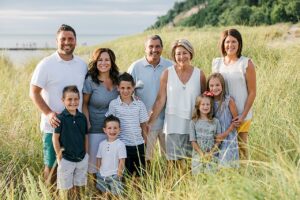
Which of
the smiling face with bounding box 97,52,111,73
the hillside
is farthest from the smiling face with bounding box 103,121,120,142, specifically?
the hillside

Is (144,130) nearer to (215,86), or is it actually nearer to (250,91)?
(215,86)

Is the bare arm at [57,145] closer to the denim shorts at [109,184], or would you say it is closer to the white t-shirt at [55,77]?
the white t-shirt at [55,77]

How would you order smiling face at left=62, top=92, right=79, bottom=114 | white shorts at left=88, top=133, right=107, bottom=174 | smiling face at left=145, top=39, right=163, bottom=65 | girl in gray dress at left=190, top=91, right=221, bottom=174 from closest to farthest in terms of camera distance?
smiling face at left=62, top=92, right=79, bottom=114
girl in gray dress at left=190, top=91, right=221, bottom=174
white shorts at left=88, top=133, right=107, bottom=174
smiling face at left=145, top=39, right=163, bottom=65

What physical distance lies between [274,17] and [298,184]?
30548 millimetres

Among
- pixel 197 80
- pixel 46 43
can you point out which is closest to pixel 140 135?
pixel 197 80

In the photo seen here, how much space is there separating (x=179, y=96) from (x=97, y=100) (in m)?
0.76

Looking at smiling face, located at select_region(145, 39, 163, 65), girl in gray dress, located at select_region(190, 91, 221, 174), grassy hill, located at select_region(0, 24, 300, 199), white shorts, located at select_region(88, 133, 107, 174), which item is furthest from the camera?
smiling face, located at select_region(145, 39, 163, 65)

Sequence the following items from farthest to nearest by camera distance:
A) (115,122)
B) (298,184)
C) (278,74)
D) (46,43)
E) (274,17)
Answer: (274,17)
(46,43)
(278,74)
(115,122)
(298,184)

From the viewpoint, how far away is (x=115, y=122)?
4.66m

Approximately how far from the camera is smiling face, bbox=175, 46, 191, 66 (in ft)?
15.6

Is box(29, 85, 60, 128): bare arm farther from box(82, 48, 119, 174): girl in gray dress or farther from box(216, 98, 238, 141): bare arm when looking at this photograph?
box(216, 98, 238, 141): bare arm

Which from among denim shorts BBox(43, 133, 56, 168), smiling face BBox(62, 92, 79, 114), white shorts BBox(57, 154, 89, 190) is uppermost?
smiling face BBox(62, 92, 79, 114)

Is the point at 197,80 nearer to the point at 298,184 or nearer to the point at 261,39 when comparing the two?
the point at 298,184

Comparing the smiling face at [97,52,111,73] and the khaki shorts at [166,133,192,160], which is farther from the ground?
the smiling face at [97,52,111,73]
